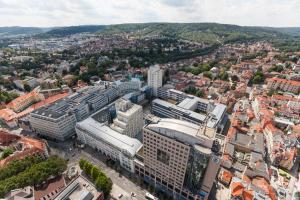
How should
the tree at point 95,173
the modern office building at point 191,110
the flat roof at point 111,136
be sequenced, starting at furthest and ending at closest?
the modern office building at point 191,110
the flat roof at point 111,136
the tree at point 95,173

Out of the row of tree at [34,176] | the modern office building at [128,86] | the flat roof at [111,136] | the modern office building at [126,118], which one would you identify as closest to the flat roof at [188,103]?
the modern office building at [126,118]

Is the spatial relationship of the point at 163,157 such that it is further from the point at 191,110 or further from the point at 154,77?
the point at 154,77

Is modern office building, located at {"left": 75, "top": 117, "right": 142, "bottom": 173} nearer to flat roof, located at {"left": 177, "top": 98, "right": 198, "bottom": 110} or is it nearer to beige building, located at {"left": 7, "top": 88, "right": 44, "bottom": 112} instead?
flat roof, located at {"left": 177, "top": 98, "right": 198, "bottom": 110}

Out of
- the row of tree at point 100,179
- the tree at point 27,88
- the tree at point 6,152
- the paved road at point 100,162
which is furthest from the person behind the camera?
the tree at point 27,88

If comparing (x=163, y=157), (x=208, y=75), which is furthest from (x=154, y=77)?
(x=163, y=157)

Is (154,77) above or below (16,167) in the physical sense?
above

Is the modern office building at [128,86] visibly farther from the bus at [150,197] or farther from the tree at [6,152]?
the bus at [150,197]

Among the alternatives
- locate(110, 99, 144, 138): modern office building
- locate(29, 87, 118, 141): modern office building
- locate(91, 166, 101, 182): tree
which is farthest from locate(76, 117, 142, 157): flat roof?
locate(91, 166, 101, 182): tree
